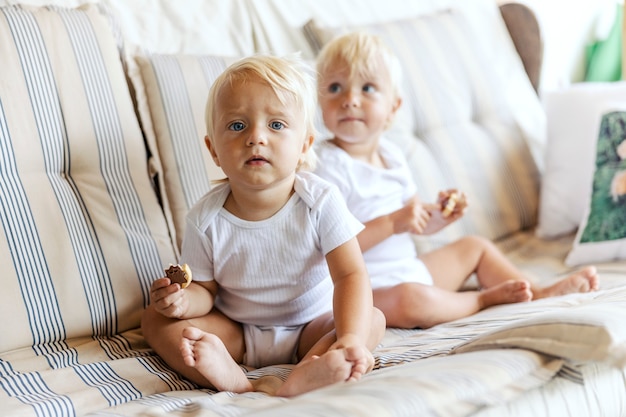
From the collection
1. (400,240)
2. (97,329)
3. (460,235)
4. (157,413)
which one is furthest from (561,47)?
(157,413)

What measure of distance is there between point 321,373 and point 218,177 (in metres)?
0.68

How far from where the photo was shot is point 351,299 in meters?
1.35

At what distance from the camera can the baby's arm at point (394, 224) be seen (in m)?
1.64

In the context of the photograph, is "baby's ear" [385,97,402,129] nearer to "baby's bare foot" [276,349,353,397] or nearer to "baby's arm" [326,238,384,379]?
"baby's arm" [326,238,384,379]

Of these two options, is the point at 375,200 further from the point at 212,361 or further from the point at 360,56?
the point at 212,361

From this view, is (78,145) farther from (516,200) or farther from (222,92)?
(516,200)

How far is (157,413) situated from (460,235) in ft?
3.79

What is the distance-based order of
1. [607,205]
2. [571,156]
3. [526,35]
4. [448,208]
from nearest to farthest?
[448,208], [607,205], [571,156], [526,35]

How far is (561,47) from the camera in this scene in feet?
10.7

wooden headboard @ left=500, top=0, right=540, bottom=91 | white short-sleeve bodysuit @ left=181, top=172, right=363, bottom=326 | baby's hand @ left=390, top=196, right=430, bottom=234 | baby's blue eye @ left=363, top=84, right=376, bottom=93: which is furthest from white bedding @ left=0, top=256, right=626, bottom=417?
wooden headboard @ left=500, top=0, right=540, bottom=91

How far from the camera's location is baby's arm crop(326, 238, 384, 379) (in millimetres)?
1289

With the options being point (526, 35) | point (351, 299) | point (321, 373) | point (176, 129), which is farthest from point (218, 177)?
point (526, 35)

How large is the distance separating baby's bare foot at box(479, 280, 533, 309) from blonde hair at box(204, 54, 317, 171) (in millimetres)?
568

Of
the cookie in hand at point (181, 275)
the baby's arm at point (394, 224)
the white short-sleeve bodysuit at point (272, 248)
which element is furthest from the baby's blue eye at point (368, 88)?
the cookie in hand at point (181, 275)
